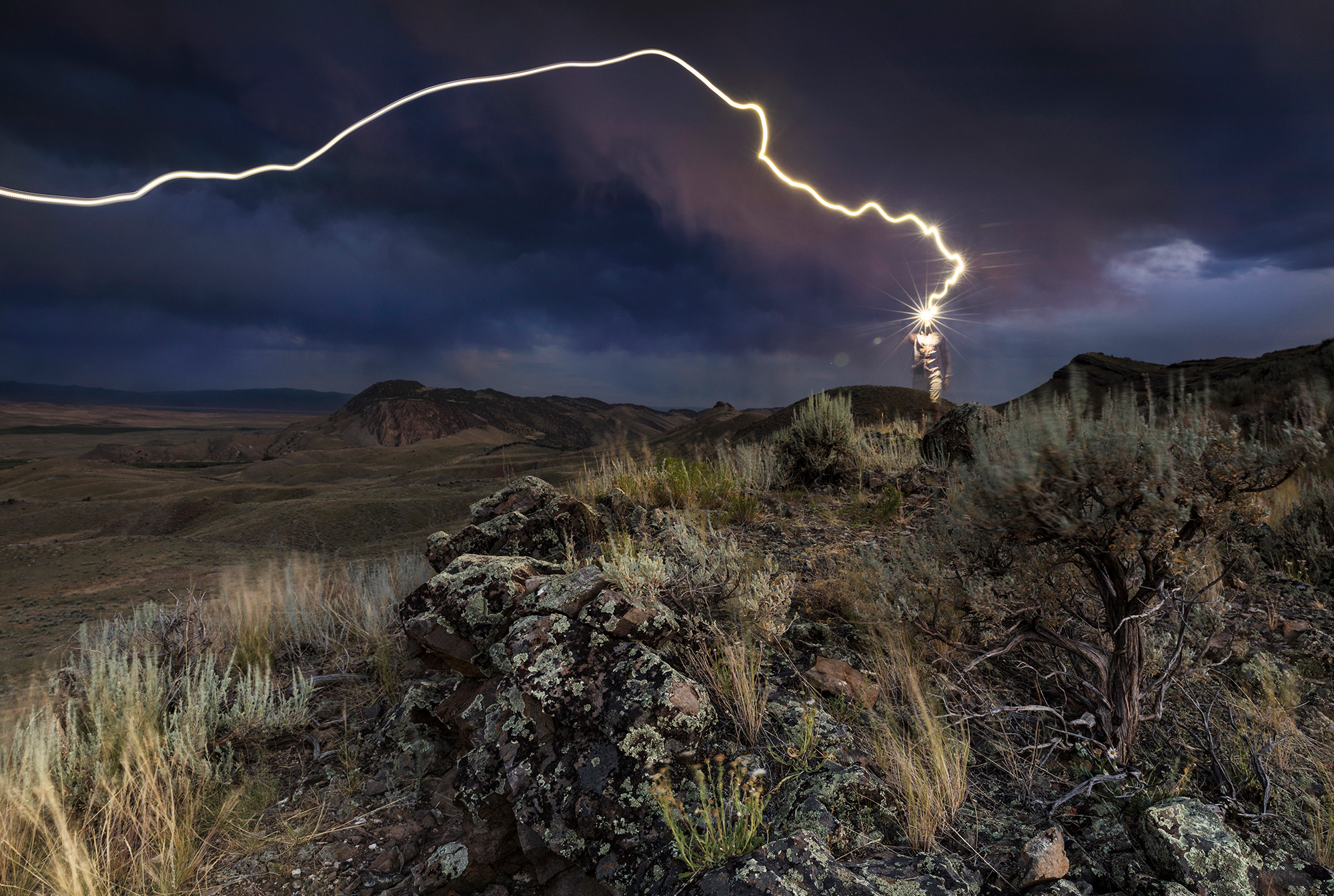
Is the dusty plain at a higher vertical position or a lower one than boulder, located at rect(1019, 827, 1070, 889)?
lower

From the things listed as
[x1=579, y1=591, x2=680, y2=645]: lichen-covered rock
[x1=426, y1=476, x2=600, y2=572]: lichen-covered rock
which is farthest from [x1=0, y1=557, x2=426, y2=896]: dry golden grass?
[x1=579, y1=591, x2=680, y2=645]: lichen-covered rock

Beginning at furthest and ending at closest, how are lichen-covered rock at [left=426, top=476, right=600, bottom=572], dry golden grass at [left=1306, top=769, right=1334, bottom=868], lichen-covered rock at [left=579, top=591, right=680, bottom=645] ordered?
lichen-covered rock at [left=426, top=476, right=600, bottom=572], lichen-covered rock at [left=579, top=591, right=680, bottom=645], dry golden grass at [left=1306, top=769, right=1334, bottom=868]

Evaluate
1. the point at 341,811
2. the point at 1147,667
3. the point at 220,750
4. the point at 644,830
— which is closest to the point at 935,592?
the point at 1147,667

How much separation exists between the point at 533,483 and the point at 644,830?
12.7 ft

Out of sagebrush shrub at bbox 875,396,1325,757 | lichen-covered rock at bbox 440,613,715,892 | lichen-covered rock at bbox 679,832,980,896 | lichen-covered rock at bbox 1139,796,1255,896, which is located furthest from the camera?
sagebrush shrub at bbox 875,396,1325,757

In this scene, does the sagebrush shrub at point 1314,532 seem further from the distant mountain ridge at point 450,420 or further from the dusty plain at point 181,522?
the distant mountain ridge at point 450,420

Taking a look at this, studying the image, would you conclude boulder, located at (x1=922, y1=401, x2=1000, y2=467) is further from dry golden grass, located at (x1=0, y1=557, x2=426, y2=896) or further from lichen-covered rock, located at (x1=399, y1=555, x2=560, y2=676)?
dry golden grass, located at (x1=0, y1=557, x2=426, y2=896)

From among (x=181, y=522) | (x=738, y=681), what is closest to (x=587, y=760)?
(x=738, y=681)

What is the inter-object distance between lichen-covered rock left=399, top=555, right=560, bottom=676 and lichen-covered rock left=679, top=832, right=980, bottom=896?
183 cm

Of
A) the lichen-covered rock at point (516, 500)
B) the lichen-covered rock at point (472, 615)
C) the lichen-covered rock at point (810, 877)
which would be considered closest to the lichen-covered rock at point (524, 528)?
the lichen-covered rock at point (516, 500)

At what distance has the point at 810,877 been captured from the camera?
1.74m

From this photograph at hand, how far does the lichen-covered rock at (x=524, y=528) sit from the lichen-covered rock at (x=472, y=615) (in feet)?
4.90

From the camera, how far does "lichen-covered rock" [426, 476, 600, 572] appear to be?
5.21m

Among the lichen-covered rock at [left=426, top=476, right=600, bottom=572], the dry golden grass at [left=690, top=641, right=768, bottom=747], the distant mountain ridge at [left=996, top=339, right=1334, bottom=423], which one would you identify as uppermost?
the distant mountain ridge at [left=996, top=339, right=1334, bottom=423]
